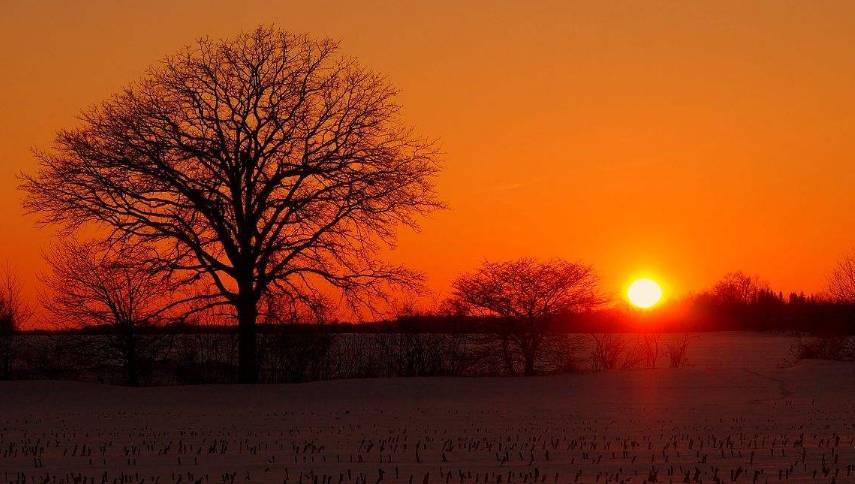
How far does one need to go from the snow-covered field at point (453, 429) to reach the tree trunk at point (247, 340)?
2.14m

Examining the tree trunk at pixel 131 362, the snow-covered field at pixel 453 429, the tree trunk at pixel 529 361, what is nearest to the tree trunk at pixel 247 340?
the snow-covered field at pixel 453 429

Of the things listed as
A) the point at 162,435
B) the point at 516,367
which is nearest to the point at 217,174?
the point at 516,367

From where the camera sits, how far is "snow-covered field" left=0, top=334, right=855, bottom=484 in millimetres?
12195

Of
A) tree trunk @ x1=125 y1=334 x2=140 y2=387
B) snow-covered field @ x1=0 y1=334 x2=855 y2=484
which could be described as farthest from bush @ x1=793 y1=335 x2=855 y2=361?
tree trunk @ x1=125 y1=334 x2=140 y2=387

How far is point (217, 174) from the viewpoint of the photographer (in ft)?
97.8

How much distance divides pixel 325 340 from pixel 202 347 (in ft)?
14.0

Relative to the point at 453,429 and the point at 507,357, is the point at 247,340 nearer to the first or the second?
the point at 507,357

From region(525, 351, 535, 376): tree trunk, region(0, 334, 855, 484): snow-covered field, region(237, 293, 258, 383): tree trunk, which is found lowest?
region(0, 334, 855, 484): snow-covered field

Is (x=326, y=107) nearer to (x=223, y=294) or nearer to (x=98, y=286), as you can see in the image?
(x=223, y=294)

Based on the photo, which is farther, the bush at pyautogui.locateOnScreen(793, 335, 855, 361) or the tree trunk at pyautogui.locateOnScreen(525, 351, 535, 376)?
the bush at pyautogui.locateOnScreen(793, 335, 855, 361)

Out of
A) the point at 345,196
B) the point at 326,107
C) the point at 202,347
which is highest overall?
the point at 326,107

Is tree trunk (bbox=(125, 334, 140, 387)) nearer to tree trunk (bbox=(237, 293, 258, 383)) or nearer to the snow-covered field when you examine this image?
the snow-covered field

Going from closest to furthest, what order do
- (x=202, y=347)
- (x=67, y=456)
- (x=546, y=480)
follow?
1. (x=546, y=480)
2. (x=67, y=456)
3. (x=202, y=347)

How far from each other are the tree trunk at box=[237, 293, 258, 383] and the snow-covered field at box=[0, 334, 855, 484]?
2141mm
